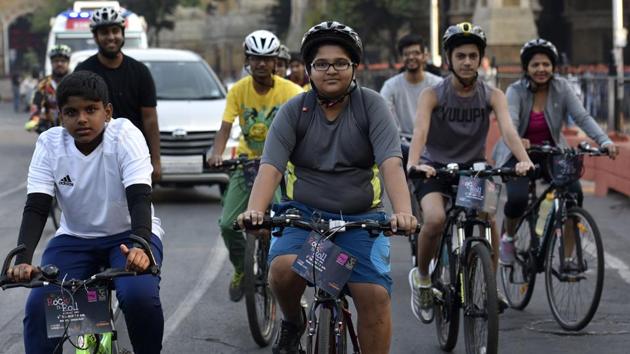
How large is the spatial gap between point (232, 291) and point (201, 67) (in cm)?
957

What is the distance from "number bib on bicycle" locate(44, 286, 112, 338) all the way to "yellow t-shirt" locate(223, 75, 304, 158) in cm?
418

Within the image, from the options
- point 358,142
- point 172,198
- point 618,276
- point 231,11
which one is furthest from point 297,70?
point 231,11

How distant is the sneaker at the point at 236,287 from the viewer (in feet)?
30.6

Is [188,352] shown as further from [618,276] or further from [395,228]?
[618,276]

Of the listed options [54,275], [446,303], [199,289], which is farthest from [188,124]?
[54,275]

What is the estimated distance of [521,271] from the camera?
9203 millimetres

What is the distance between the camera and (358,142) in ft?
19.4

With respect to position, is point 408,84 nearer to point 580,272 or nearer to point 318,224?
point 580,272

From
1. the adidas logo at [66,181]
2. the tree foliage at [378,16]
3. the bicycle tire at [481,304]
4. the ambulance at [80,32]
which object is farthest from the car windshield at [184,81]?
the tree foliage at [378,16]

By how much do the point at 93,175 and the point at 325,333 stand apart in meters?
1.16

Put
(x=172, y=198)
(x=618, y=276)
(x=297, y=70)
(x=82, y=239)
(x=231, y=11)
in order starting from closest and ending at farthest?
(x=82, y=239) → (x=618, y=276) → (x=297, y=70) → (x=172, y=198) → (x=231, y=11)

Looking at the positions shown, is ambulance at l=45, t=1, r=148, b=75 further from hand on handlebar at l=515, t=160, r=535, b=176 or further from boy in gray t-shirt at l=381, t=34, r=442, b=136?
hand on handlebar at l=515, t=160, r=535, b=176

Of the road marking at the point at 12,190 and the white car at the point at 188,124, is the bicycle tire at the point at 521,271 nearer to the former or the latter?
the white car at the point at 188,124

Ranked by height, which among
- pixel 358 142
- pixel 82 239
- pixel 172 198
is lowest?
pixel 172 198
